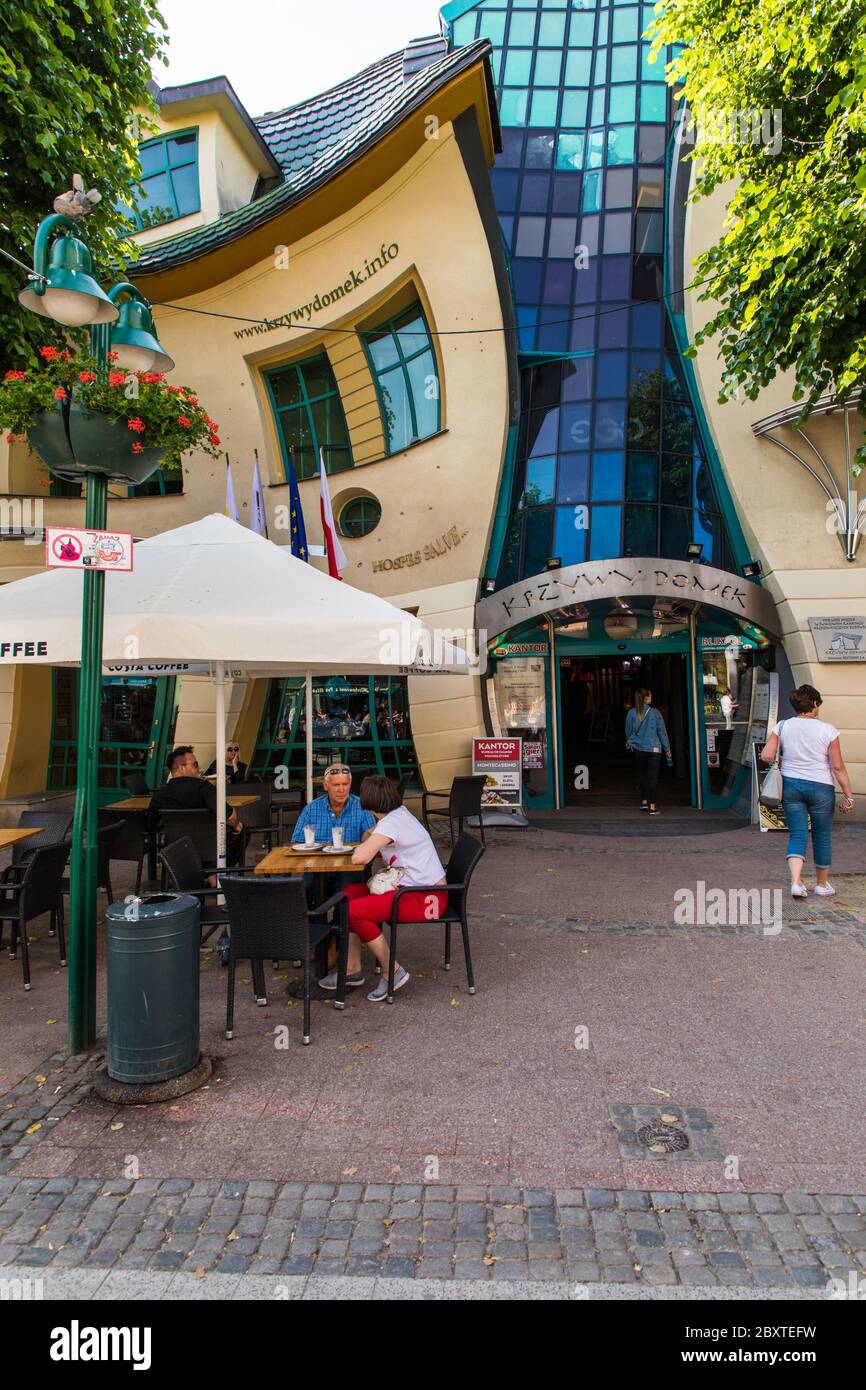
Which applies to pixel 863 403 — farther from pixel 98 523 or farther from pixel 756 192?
pixel 98 523

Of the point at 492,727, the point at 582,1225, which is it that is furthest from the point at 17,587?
the point at 492,727

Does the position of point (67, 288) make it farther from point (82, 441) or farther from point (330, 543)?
point (330, 543)

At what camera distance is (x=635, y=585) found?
36.5 ft

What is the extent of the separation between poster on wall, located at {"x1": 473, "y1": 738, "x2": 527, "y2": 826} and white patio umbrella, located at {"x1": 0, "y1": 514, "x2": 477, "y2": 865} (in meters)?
5.41

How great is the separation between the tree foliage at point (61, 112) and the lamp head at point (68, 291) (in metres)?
3.78

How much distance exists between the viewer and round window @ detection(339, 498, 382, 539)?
13.7 m

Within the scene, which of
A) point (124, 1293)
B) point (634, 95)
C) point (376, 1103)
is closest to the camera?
point (124, 1293)

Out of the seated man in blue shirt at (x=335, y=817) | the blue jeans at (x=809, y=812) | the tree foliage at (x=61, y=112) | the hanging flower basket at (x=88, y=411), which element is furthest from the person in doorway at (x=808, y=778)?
the tree foliage at (x=61, y=112)

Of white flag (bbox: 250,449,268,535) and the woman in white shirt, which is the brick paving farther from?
white flag (bbox: 250,449,268,535)

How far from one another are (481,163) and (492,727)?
27.9 feet

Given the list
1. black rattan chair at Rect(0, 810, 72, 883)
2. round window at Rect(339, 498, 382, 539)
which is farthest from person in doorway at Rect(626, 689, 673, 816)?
black rattan chair at Rect(0, 810, 72, 883)

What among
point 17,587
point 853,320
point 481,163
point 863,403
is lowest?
point 17,587

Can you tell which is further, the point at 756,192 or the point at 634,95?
the point at 634,95

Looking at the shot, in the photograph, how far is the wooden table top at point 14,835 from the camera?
6.46 metres
